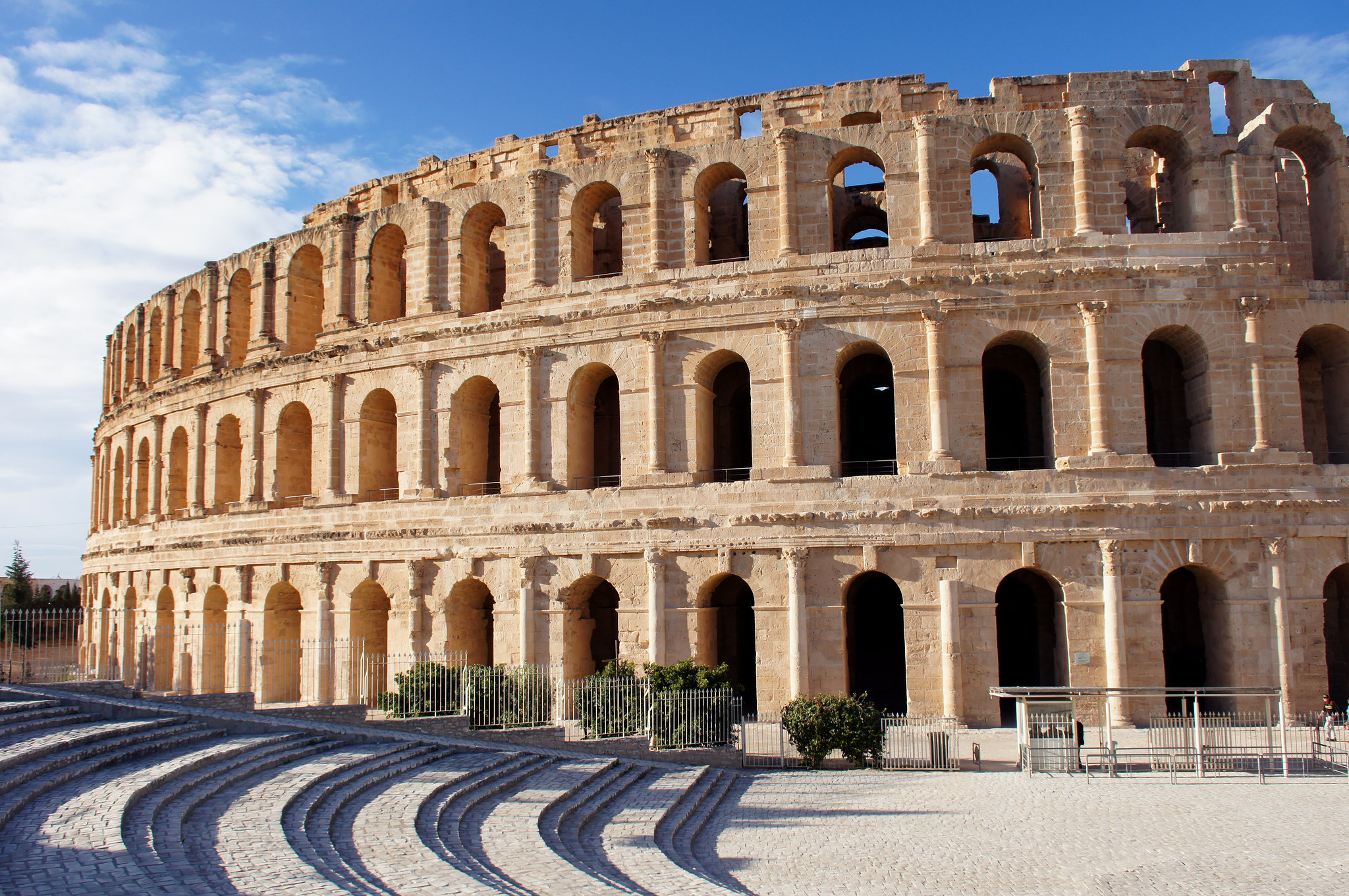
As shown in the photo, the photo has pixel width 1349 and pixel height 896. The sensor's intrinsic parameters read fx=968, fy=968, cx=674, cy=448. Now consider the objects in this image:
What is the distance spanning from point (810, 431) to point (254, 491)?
16.6 meters

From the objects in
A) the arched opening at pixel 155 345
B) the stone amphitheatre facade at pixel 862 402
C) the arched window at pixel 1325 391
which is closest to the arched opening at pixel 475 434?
the stone amphitheatre facade at pixel 862 402

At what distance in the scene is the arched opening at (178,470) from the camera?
32.0m

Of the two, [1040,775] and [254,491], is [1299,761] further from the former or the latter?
[254,491]

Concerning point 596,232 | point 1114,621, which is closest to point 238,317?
point 596,232

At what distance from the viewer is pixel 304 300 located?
28.7 m

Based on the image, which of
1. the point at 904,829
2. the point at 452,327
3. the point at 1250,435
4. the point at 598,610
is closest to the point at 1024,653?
the point at 1250,435

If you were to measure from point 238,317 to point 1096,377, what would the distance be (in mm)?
24985

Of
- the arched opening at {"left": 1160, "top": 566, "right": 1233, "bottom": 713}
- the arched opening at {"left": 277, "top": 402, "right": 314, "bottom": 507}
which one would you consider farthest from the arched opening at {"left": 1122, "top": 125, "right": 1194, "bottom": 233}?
the arched opening at {"left": 277, "top": 402, "right": 314, "bottom": 507}

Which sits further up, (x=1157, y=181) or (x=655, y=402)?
(x=1157, y=181)

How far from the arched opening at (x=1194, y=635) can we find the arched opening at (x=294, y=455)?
22614mm

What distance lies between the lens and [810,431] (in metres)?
21.6

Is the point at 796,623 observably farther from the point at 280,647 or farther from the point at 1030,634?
the point at 280,647

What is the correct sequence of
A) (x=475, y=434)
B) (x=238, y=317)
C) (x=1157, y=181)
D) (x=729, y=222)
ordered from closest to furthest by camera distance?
(x=1157, y=181)
(x=475, y=434)
(x=729, y=222)
(x=238, y=317)

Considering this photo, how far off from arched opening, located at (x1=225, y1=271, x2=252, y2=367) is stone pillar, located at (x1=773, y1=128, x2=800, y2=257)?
17.3 m
